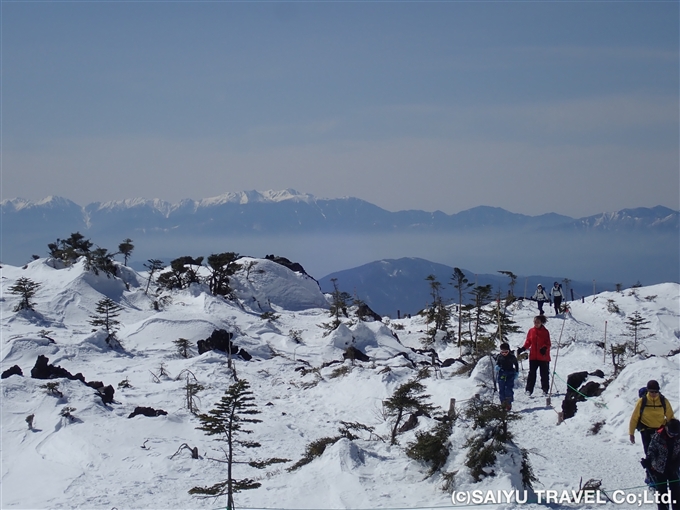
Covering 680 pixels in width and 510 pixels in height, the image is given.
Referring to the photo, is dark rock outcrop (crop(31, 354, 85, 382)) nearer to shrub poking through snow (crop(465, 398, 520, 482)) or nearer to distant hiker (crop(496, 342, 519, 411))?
distant hiker (crop(496, 342, 519, 411))

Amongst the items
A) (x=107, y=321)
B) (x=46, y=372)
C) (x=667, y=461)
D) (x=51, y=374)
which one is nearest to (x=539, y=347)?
(x=667, y=461)

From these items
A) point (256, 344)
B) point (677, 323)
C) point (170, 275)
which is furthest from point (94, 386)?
point (677, 323)

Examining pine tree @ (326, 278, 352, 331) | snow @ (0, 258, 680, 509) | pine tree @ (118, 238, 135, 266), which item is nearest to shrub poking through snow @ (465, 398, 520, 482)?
snow @ (0, 258, 680, 509)

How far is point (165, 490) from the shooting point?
40.4 ft

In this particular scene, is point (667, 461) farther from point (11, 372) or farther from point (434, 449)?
point (11, 372)

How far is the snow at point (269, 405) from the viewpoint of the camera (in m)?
10.5

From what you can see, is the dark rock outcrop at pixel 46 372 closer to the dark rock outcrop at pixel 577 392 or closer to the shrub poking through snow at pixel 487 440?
the shrub poking through snow at pixel 487 440

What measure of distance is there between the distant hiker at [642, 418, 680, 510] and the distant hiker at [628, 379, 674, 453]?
21.8 inches

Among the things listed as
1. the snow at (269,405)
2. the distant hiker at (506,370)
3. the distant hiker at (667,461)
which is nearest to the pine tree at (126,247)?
the snow at (269,405)

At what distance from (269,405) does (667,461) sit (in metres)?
13.3

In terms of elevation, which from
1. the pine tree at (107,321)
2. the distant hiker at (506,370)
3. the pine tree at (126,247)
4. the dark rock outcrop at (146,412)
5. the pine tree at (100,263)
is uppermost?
the pine tree at (126,247)

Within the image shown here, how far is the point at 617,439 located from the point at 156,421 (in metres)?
11.4

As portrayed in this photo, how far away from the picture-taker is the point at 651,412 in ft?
29.2

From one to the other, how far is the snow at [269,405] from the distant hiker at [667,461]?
57cm
